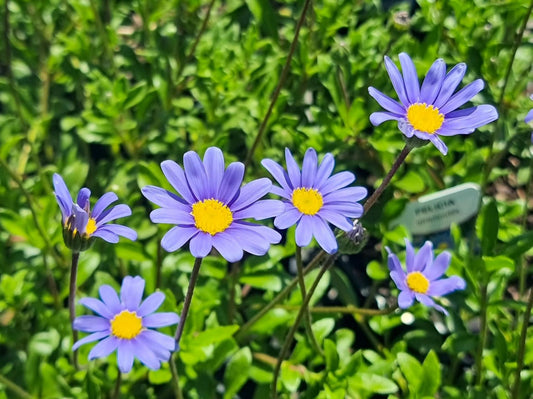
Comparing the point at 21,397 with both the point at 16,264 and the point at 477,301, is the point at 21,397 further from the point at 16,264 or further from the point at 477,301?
the point at 477,301

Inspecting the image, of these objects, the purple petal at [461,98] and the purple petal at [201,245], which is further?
the purple petal at [461,98]

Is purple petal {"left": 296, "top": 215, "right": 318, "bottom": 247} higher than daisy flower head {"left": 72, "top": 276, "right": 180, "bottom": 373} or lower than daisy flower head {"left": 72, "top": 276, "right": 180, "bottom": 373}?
higher

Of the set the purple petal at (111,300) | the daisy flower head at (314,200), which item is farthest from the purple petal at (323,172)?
the purple petal at (111,300)

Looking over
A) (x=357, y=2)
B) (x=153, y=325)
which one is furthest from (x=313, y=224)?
(x=357, y=2)

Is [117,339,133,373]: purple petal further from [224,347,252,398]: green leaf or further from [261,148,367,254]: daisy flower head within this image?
[224,347,252,398]: green leaf

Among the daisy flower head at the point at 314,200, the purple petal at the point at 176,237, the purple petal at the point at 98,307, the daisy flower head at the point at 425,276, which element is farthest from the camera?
the daisy flower head at the point at 425,276

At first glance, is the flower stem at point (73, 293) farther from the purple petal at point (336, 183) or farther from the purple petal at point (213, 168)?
the purple petal at point (336, 183)

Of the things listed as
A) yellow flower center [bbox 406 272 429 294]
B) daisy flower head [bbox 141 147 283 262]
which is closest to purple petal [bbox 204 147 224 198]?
daisy flower head [bbox 141 147 283 262]
